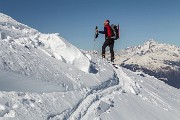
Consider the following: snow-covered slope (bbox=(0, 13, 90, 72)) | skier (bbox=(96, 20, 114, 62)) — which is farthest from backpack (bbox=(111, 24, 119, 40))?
snow-covered slope (bbox=(0, 13, 90, 72))

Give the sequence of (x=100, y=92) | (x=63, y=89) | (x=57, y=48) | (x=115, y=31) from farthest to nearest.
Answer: (x=115, y=31) → (x=57, y=48) → (x=100, y=92) → (x=63, y=89)

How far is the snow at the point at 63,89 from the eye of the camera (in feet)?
29.1

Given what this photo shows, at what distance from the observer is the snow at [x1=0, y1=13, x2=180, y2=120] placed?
29.1 ft

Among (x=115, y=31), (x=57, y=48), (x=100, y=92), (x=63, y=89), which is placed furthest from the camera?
(x=115, y=31)

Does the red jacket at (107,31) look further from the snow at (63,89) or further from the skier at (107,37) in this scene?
the snow at (63,89)

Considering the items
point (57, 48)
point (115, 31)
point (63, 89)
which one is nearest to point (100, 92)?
point (63, 89)

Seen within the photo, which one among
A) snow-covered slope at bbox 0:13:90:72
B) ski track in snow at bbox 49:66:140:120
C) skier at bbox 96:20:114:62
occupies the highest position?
skier at bbox 96:20:114:62

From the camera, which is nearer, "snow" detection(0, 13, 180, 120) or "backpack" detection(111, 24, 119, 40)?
"snow" detection(0, 13, 180, 120)

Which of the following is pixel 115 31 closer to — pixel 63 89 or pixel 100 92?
pixel 100 92

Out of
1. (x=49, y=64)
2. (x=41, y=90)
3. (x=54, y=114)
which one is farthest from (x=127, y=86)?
(x=54, y=114)

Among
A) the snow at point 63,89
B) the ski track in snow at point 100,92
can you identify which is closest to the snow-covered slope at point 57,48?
the snow at point 63,89

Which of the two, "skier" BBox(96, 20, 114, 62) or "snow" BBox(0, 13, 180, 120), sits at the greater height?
"skier" BBox(96, 20, 114, 62)

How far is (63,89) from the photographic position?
39.1 ft

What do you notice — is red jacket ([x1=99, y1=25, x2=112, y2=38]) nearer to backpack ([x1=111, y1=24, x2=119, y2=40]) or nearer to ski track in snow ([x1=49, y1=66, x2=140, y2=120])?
backpack ([x1=111, y1=24, x2=119, y2=40])
